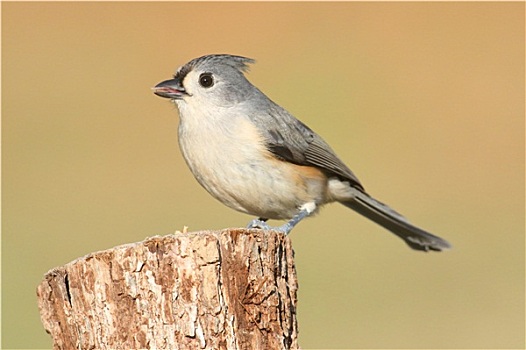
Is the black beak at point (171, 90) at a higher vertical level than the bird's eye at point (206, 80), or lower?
lower

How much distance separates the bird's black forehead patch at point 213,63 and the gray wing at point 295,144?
299mm

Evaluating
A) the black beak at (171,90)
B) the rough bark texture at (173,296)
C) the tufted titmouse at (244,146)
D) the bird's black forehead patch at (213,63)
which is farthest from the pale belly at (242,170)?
the rough bark texture at (173,296)

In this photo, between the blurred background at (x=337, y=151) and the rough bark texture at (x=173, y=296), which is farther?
the blurred background at (x=337, y=151)

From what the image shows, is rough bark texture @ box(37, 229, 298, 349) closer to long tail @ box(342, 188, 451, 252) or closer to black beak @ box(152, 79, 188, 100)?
black beak @ box(152, 79, 188, 100)

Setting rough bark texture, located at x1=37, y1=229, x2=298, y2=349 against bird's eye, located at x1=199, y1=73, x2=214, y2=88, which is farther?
bird's eye, located at x1=199, y1=73, x2=214, y2=88

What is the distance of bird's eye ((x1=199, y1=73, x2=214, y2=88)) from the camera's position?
5.48 meters

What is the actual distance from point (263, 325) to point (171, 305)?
38 centimetres

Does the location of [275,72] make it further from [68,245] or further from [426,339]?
[426,339]

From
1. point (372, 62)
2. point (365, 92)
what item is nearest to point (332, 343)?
point (365, 92)

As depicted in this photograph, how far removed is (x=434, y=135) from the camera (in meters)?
11.3

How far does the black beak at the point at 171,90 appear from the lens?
536cm

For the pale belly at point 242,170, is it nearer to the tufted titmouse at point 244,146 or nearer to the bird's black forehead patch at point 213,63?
the tufted titmouse at point 244,146

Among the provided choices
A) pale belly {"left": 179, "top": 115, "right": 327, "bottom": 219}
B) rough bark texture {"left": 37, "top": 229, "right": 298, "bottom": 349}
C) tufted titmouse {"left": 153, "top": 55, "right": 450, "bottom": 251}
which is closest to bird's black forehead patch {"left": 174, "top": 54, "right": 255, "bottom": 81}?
tufted titmouse {"left": 153, "top": 55, "right": 450, "bottom": 251}

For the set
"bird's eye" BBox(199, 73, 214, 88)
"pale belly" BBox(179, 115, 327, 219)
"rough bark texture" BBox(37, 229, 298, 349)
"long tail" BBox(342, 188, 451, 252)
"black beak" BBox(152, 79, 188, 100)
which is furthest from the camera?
"long tail" BBox(342, 188, 451, 252)
